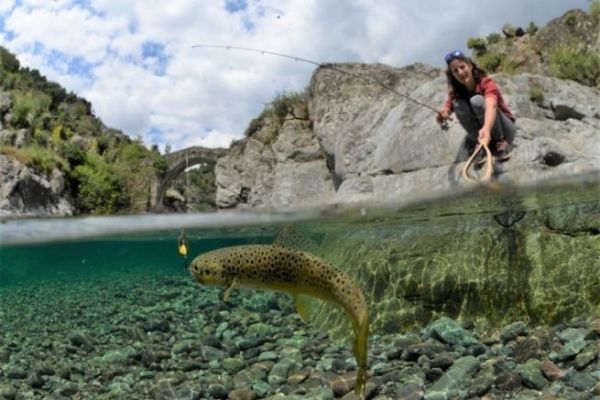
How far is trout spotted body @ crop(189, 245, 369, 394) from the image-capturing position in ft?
12.6

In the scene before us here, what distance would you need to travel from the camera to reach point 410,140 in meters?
13.5

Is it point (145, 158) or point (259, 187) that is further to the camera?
point (145, 158)

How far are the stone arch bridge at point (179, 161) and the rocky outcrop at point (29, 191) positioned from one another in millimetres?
14110

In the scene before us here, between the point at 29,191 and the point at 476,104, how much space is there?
3914 cm

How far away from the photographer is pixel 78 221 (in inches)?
667

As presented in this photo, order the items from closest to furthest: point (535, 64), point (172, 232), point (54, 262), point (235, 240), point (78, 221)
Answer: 1. point (78, 221)
2. point (172, 232)
3. point (235, 240)
4. point (54, 262)
5. point (535, 64)

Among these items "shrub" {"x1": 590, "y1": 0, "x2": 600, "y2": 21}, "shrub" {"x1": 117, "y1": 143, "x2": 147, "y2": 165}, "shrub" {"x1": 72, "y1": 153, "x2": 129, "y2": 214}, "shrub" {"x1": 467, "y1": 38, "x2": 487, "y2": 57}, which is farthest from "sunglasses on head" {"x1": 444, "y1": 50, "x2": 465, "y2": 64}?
"shrub" {"x1": 117, "y1": 143, "x2": 147, "y2": 165}

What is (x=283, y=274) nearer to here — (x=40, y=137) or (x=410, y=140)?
(x=410, y=140)

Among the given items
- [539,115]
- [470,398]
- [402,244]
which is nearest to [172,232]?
[402,244]

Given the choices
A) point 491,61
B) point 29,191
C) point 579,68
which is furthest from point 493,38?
point 29,191

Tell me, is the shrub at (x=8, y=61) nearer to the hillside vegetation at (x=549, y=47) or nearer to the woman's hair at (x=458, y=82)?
the hillside vegetation at (x=549, y=47)

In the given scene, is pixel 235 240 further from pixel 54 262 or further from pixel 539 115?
pixel 539 115

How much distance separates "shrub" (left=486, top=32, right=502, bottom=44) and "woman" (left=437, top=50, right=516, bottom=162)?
31.8 m

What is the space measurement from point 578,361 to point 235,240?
16411mm
